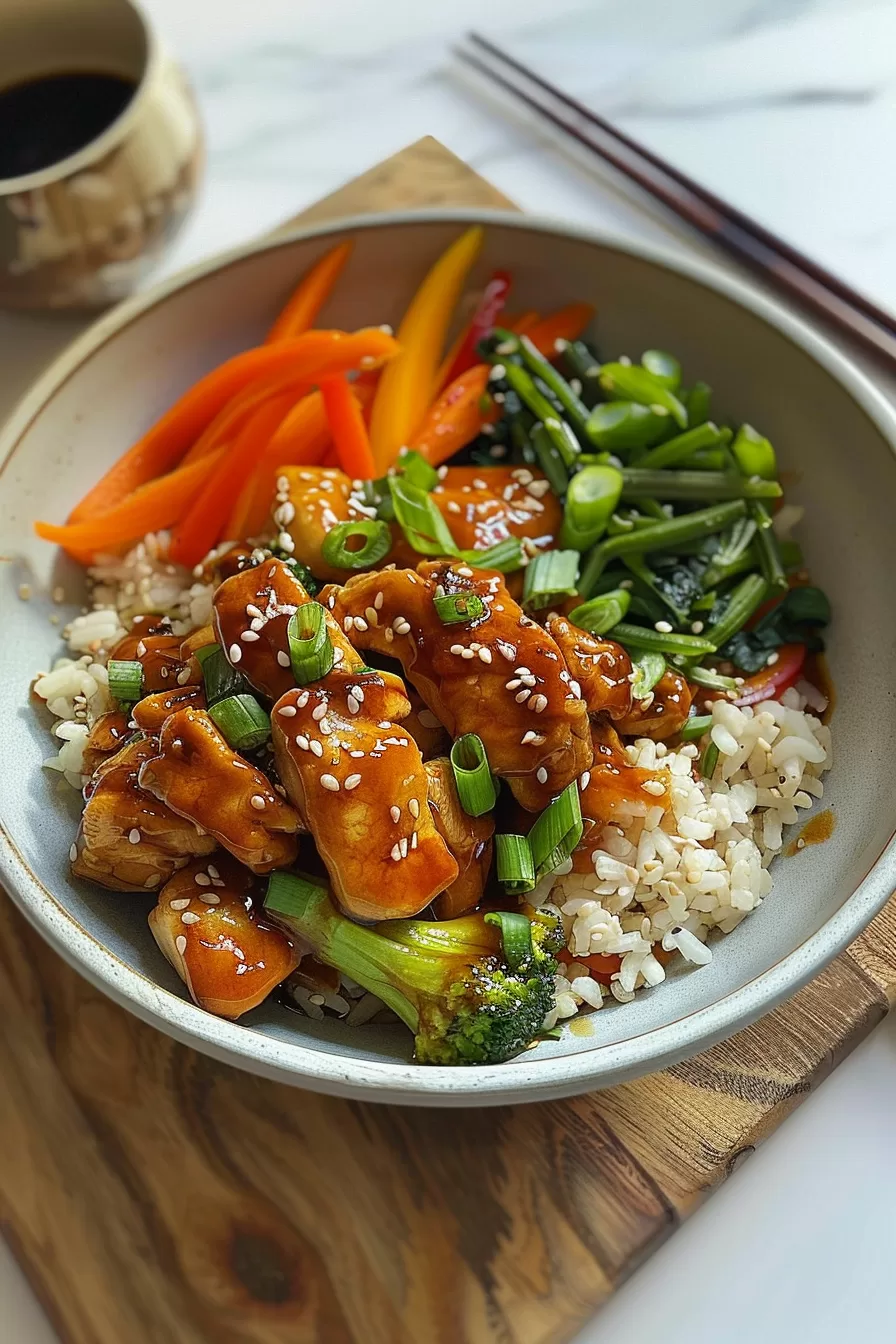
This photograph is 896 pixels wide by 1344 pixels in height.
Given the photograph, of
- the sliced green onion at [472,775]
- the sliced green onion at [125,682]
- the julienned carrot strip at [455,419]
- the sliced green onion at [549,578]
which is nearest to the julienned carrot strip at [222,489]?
the julienned carrot strip at [455,419]

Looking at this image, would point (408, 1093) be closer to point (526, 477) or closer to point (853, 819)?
point (853, 819)

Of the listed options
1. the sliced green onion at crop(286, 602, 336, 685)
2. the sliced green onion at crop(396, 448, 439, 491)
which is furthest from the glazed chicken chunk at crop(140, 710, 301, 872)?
the sliced green onion at crop(396, 448, 439, 491)

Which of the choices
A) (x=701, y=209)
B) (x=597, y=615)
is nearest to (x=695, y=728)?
(x=597, y=615)

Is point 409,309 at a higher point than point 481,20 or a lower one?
lower

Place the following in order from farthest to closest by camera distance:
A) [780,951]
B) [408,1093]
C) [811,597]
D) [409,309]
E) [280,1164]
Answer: [409,309] → [811,597] → [280,1164] → [780,951] → [408,1093]

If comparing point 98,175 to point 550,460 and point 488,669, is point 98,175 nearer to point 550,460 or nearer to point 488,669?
point 550,460

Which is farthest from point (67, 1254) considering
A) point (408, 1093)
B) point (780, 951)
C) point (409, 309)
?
point (409, 309)
